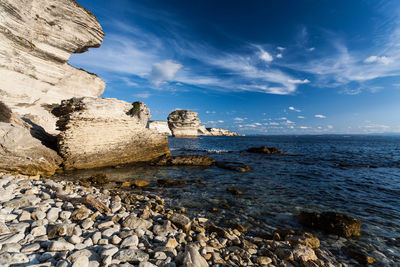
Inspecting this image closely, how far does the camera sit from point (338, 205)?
805 cm

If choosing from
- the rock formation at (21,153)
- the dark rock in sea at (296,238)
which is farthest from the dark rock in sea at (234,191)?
the rock formation at (21,153)

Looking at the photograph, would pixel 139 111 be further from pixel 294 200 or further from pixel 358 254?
A: pixel 358 254

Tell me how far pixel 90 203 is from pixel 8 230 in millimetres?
1872

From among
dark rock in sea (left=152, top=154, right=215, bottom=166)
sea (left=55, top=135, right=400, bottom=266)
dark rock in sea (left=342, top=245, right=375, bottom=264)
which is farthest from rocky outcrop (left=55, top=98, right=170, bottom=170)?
dark rock in sea (left=342, top=245, right=375, bottom=264)

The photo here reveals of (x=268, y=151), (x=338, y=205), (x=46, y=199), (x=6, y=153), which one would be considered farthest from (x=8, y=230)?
(x=268, y=151)

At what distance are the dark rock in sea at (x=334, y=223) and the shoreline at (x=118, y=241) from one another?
1250 mm

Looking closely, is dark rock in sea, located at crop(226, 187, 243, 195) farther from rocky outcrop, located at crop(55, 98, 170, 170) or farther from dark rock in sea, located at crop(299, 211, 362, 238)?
rocky outcrop, located at crop(55, 98, 170, 170)

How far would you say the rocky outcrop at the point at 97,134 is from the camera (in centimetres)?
1284

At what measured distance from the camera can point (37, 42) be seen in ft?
52.3

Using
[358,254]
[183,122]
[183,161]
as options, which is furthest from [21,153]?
[183,122]

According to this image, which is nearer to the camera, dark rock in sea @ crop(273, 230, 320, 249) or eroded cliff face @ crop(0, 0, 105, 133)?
dark rock in sea @ crop(273, 230, 320, 249)

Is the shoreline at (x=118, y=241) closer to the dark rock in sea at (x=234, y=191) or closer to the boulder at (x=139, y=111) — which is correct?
the dark rock in sea at (x=234, y=191)

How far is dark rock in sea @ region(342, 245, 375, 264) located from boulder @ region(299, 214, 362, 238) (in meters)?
0.60

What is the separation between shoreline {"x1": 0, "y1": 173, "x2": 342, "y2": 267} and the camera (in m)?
2.96
